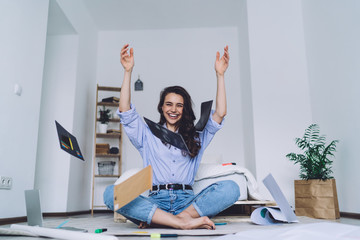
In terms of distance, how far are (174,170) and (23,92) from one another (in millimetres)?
1506

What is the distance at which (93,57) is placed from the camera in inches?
177

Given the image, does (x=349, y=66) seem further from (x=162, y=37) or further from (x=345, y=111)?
(x=162, y=37)

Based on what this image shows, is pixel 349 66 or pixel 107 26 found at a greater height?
pixel 107 26

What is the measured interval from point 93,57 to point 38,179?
192 centimetres

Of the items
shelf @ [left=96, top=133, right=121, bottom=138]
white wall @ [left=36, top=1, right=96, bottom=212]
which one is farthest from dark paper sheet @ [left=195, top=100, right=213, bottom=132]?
shelf @ [left=96, top=133, right=121, bottom=138]

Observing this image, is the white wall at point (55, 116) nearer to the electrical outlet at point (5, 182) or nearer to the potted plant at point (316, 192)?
the electrical outlet at point (5, 182)

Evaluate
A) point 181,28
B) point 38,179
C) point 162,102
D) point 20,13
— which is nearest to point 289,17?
point 181,28

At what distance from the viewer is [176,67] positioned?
4.65 metres

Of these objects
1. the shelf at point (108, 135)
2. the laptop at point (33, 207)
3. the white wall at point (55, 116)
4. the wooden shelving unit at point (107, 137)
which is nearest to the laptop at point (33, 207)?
the laptop at point (33, 207)

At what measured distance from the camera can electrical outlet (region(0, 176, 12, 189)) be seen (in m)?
2.14

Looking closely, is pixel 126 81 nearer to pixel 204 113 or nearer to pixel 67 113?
pixel 204 113

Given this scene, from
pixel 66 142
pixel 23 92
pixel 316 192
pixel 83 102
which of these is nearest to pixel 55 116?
pixel 83 102

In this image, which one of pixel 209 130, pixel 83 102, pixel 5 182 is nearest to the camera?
pixel 209 130

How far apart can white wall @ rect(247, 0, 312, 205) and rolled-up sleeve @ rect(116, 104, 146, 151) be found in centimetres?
189
